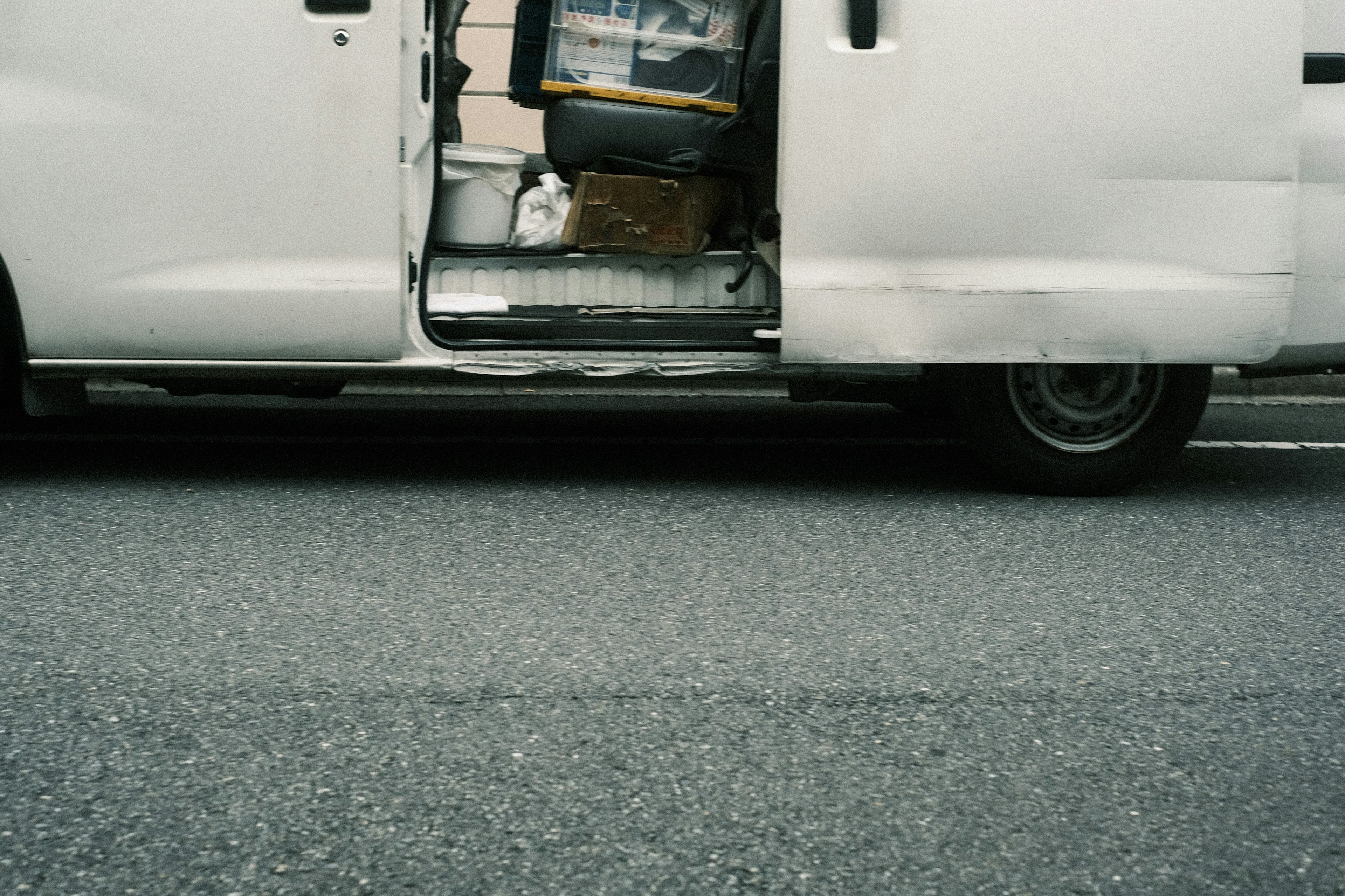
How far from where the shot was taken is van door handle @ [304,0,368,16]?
4273 millimetres

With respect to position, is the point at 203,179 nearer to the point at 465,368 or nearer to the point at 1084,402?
the point at 465,368

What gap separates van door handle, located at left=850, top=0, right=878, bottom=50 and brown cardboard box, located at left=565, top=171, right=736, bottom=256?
90cm

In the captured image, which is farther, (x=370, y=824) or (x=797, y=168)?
(x=797, y=168)

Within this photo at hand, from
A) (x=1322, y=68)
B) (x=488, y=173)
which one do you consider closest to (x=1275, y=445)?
(x=1322, y=68)

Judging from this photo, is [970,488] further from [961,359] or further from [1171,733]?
[1171,733]

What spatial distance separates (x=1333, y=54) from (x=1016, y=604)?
211 centimetres

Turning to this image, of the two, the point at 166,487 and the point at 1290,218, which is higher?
the point at 1290,218

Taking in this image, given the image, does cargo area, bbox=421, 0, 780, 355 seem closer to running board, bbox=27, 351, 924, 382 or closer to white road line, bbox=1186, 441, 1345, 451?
running board, bbox=27, 351, 924, 382

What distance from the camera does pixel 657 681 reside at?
2924 millimetres

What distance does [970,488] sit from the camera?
4.99 m

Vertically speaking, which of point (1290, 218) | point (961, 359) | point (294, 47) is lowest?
point (961, 359)

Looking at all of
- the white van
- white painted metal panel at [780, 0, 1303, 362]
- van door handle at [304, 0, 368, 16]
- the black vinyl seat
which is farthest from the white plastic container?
white painted metal panel at [780, 0, 1303, 362]

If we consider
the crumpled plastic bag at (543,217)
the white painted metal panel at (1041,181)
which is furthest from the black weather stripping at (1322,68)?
the crumpled plastic bag at (543,217)

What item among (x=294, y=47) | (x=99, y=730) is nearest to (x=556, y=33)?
(x=294, y=47)
